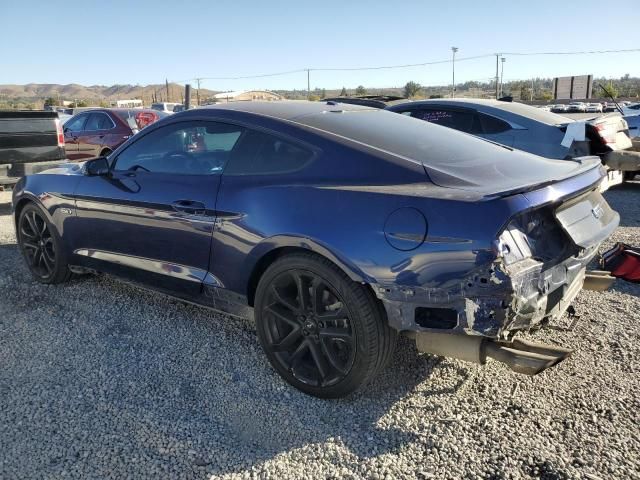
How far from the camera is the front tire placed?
2.85m

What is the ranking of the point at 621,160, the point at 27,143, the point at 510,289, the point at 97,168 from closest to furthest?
the point at 510,289, the point at 97,168, the point at 621,160, the point at 27,143

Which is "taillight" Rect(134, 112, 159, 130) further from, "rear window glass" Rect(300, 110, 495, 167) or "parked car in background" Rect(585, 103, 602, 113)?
"parked car in background" Rect(585, 103, 602, 113)

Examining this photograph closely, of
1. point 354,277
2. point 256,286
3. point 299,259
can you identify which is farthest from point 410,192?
point 256,286

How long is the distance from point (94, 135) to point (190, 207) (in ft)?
28.5

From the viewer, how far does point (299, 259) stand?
119 inches

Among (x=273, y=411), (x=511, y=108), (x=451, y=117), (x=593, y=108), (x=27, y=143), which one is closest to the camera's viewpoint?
(x=273, y=411)

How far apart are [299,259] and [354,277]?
364 mm

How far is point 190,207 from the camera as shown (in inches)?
139

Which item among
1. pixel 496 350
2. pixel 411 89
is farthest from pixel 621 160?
pixel 411 89

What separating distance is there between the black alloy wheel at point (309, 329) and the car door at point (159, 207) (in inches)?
23.3

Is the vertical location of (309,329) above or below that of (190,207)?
below

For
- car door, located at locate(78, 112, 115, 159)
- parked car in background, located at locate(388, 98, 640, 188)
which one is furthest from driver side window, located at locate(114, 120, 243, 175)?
car door, located at locate(78, 112, 115, 159)

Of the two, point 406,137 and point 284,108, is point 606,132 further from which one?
point 284,108

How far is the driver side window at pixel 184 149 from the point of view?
3.59 m
